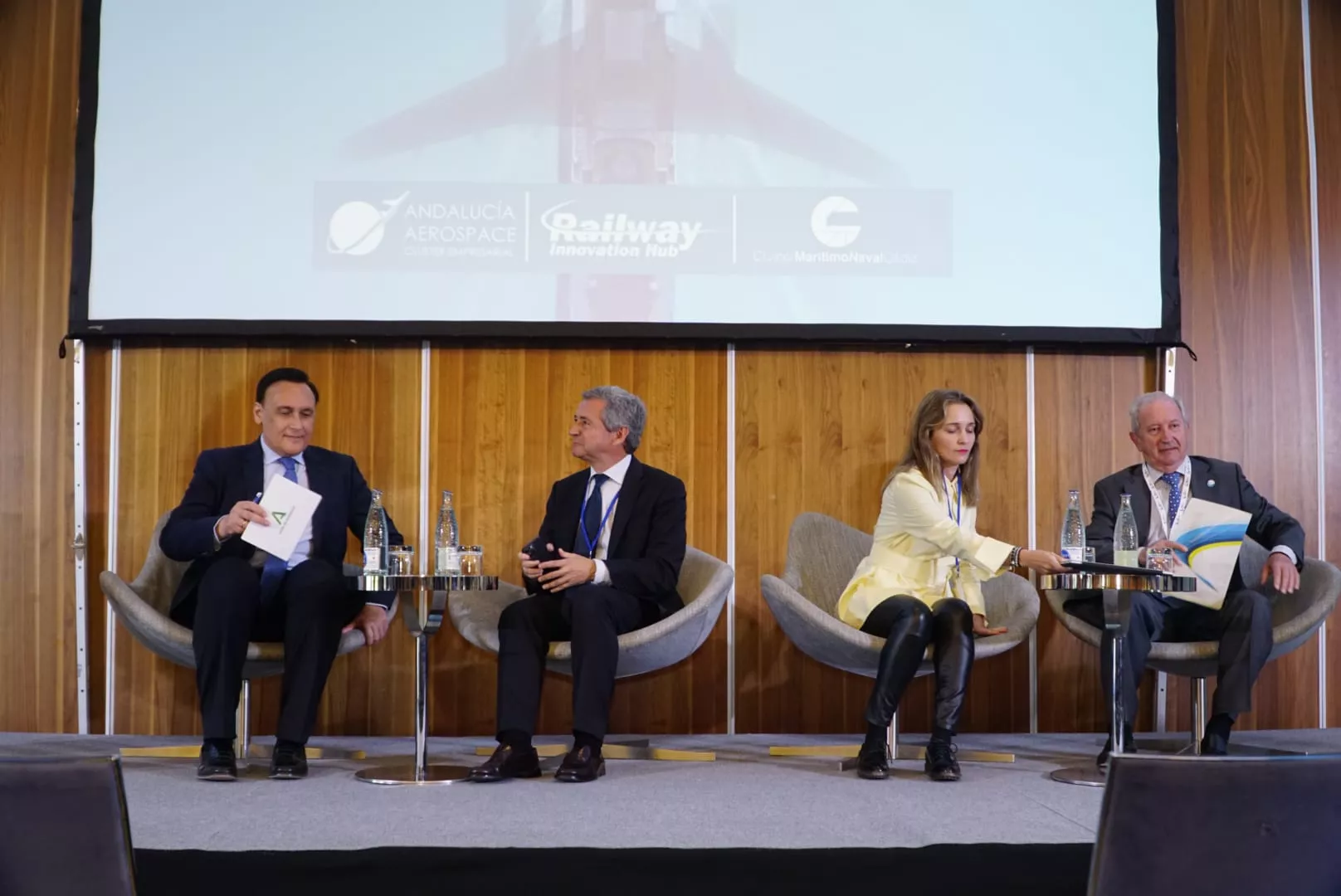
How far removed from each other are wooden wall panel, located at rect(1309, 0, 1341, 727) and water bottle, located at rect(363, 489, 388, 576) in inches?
141

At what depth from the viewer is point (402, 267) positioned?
477cm

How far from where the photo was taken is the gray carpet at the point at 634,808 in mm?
2797

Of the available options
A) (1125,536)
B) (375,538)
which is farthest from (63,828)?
(1125,536)

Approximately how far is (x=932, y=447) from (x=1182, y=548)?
0.87 m

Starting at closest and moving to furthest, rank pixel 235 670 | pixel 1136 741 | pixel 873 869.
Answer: pixel 873 869
pixel 235 670
pixel 1136 741

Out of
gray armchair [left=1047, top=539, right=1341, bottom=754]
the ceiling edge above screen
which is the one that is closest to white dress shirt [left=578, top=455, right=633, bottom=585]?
the ceiling edge above screen

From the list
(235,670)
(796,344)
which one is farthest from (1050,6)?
(235,670)

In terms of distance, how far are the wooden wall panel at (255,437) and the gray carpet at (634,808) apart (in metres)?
0.57

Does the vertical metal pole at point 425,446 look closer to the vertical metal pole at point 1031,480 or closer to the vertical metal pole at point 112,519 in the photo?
the vertical metal pole at point 112,519

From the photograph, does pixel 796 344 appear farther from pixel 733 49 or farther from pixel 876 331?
pixel 733 49

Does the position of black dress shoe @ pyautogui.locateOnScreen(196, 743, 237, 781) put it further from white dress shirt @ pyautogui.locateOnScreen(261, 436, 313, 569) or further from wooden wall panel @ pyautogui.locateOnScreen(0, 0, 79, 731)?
wooden wall panel @ pyautogui.locateOnScreen(0, 0, 79, 731)

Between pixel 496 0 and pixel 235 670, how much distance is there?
267 cm

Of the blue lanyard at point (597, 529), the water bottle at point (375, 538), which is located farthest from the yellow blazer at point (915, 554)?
the water bottle at point (375, 538)

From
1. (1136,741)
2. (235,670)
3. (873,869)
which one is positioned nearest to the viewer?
(873,869)
